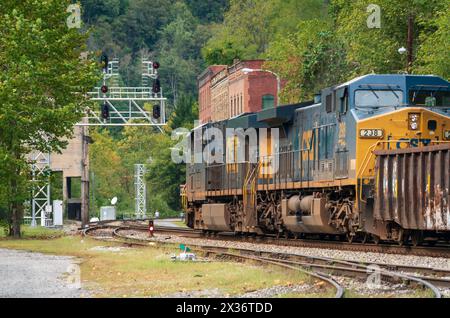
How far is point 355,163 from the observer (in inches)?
1043

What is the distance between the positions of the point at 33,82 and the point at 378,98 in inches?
554

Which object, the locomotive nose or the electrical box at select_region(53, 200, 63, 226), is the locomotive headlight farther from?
the electrical box at select_region(53, 200, 63, 226)

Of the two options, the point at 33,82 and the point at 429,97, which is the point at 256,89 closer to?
the point at 33,82

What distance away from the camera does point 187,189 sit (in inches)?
1692

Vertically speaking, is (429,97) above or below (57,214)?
above

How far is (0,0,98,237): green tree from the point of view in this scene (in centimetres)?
3591

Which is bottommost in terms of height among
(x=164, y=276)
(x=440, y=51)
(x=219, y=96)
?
(x=164, y=276)

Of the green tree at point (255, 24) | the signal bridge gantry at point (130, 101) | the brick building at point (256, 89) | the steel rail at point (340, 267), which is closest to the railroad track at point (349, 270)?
the steel rail at point (340, 267)

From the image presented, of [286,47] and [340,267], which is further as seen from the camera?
[286,47]

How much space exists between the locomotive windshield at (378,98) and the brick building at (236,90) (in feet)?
148

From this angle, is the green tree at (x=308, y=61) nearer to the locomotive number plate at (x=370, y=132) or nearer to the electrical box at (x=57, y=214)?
the electrical box at (x=57, y=214)

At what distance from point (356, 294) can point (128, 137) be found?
121 m

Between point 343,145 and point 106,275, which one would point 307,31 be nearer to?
point 343,145

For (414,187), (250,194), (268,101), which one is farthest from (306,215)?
(268,101)
